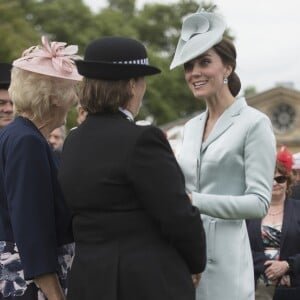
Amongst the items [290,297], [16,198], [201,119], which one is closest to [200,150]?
[201,119]

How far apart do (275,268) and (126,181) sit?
8.42 ft

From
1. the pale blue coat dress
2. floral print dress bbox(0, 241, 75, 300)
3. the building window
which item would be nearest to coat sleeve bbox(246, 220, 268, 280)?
the pale blue coat dress

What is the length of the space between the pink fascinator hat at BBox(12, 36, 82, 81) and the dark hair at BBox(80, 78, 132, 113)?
0.42 m

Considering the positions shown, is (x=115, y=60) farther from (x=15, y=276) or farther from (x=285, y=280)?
(x=285, y=280)

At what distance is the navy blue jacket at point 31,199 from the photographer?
3631 millimetres

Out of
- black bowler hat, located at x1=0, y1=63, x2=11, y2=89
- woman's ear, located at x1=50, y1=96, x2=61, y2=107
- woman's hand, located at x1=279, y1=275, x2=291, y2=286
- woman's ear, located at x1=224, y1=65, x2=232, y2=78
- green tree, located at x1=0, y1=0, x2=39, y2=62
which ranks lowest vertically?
green tree, located at x1=0, y1=0, x2=39, y2=62

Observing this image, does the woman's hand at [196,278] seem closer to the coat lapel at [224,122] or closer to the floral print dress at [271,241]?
the coat lapel at [224,122]

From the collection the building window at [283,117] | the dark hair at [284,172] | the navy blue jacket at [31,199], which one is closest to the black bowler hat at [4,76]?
the navy blue jacket at [31,199]

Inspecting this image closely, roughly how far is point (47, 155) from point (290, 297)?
8.53 feet

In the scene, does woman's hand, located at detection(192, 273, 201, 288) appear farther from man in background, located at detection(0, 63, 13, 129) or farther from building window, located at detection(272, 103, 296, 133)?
building window, located at detection(272, 103, 296, 133)

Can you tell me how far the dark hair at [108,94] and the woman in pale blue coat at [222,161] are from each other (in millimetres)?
599

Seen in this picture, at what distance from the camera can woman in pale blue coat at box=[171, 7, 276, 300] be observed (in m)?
3.78

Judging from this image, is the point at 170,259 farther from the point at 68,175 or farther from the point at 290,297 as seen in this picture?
the point at 290,297

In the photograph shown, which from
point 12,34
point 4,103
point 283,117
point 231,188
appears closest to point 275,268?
point 231,188
